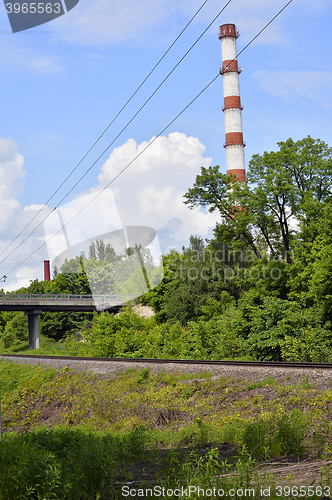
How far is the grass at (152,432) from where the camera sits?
19.4 feet

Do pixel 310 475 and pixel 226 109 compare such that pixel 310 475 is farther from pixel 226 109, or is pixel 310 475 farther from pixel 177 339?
pixel 226 109

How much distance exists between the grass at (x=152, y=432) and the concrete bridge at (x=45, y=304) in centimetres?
3789

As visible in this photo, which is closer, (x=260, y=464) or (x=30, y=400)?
(x=260, y=464)

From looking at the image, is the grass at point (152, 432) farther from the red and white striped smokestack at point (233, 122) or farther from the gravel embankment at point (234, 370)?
the red and white striped smokestack at point (233, 122)

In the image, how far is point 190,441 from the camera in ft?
29.8

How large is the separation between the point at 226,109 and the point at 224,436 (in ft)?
173

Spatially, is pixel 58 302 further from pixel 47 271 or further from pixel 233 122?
pixel 47 271

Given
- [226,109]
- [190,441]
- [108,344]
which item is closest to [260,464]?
[190,441]

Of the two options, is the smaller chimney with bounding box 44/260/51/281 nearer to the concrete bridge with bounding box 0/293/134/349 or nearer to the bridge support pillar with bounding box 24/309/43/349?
the concrete bridge with bounding box 0/293/134/349

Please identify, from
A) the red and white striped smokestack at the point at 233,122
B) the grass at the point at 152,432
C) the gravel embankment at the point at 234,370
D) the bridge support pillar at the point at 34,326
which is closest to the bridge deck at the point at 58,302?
the bridge support pillar at the point at 34,326

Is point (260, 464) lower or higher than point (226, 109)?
lower

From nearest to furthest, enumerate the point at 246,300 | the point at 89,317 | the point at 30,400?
1. the point at 30,400
2. the point at 246,300
3. the point at 89,317

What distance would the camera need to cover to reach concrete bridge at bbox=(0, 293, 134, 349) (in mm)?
56644

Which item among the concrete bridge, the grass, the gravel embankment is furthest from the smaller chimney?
the grass
